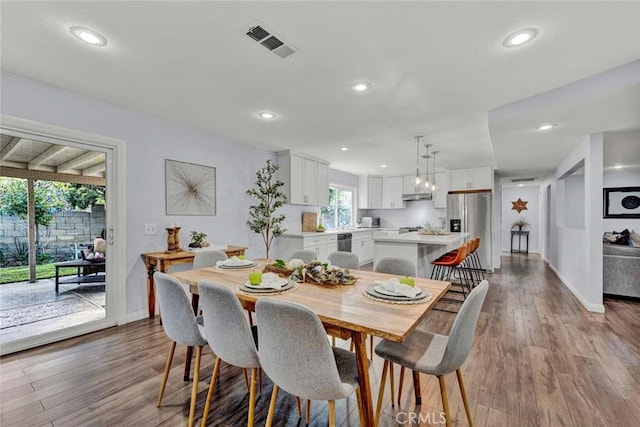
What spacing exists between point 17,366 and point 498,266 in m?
A: 7.53

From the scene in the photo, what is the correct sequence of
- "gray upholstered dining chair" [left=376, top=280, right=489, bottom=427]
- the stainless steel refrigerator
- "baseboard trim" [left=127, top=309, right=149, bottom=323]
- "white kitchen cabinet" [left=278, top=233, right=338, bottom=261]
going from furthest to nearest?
the stainless steel refrigerator
"white kitchen cabinet" [left=278, top=233, right=338, bottom=261]
"baseboard trim" [left=127, top=309, right=149, bottom=323]
"gray upholstered dining chair" [left=376, top=280, right=489, bottom=427]

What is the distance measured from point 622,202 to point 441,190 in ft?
12.4

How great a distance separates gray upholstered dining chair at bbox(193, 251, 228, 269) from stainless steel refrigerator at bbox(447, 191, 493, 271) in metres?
5.06

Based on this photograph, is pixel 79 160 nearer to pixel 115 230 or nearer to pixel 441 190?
pixel 115 230

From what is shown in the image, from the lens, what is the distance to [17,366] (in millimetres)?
2240

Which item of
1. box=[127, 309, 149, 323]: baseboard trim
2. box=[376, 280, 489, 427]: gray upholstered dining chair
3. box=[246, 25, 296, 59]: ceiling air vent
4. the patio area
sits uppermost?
box=[246, 25, 296, 59]: ceiling air vent

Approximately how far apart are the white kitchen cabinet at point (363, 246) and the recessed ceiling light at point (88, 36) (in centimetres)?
512

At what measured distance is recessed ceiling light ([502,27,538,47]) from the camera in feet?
5.72

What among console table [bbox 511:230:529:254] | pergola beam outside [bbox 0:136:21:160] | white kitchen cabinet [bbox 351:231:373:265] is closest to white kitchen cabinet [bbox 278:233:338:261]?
white kitchen cabinet [bbox 351:231:373:265]

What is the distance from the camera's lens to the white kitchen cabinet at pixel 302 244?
16.0ft

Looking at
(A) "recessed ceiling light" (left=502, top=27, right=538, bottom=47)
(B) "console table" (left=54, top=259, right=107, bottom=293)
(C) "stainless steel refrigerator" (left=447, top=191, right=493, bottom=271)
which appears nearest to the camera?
(A) "recessed ceiling light" (left=502, top=27, right=538, bottom=47)

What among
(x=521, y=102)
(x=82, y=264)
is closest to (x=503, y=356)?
(x=521, y=102)

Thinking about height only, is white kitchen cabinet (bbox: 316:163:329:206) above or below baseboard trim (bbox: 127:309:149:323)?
above

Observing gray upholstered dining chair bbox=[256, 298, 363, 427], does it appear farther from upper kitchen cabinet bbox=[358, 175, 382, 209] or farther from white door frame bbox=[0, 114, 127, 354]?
upper kitchen cabinet bbox=[358, 175, 382, 209]
